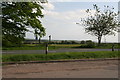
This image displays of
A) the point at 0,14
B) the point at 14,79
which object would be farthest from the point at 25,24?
the point at 14,79

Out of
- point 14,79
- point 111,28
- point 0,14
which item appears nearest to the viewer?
point 14,79

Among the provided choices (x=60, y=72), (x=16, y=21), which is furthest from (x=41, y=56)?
(x=60, y=72)

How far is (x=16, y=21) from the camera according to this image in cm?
1320

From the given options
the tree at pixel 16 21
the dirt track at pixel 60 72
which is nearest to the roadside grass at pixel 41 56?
the tree at pixel 16 21

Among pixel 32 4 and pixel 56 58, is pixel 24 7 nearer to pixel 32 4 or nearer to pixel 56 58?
pixel 32 4

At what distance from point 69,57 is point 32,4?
502cm

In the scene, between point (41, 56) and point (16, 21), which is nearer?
point (16, 21)

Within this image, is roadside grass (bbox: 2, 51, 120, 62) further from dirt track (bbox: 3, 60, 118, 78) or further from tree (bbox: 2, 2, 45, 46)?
dirt track (bbox: 3, 60, 118, 78)

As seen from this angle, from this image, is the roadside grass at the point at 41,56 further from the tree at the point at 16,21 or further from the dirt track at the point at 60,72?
the dirt track at the point at 60,72

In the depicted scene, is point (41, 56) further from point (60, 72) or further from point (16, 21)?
point (60, 72)

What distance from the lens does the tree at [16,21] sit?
13.0 meters

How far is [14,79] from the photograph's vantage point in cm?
793

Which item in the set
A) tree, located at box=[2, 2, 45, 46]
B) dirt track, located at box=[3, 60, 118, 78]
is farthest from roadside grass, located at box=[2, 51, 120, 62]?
dirt track, located at box=[3, 60, 118, 78]

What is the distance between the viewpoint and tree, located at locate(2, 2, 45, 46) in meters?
13.0
